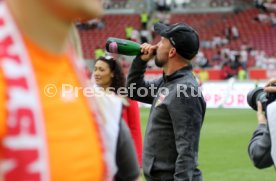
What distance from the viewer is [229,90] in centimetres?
1917

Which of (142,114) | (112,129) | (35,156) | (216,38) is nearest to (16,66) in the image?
(35,156)

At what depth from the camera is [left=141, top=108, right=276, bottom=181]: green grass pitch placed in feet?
29.5

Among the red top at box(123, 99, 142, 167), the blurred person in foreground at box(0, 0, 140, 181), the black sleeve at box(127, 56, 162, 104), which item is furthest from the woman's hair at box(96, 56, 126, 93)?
the blurred person in foreground at box(0, 0, 140, 181)

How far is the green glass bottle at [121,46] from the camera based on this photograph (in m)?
4.38

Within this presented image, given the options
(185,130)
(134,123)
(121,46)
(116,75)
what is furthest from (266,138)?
(116,75)

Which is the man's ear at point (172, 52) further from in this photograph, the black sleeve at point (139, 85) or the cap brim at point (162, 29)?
the black sleeve at point (139, 85)

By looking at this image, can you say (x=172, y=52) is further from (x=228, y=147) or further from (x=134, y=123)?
(x=228, y=147)

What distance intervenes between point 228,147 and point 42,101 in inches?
418

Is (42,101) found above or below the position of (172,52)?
below

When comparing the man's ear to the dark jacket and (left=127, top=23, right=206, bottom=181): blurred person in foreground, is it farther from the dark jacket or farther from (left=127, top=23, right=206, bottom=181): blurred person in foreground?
the dark jacket

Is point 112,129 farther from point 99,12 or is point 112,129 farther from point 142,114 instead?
point 142,114

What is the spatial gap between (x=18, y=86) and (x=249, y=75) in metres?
26.8

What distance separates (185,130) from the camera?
418cm

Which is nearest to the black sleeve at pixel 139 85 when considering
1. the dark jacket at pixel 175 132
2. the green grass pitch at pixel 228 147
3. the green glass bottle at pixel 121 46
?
the green glass bottle at pixel 121 46
